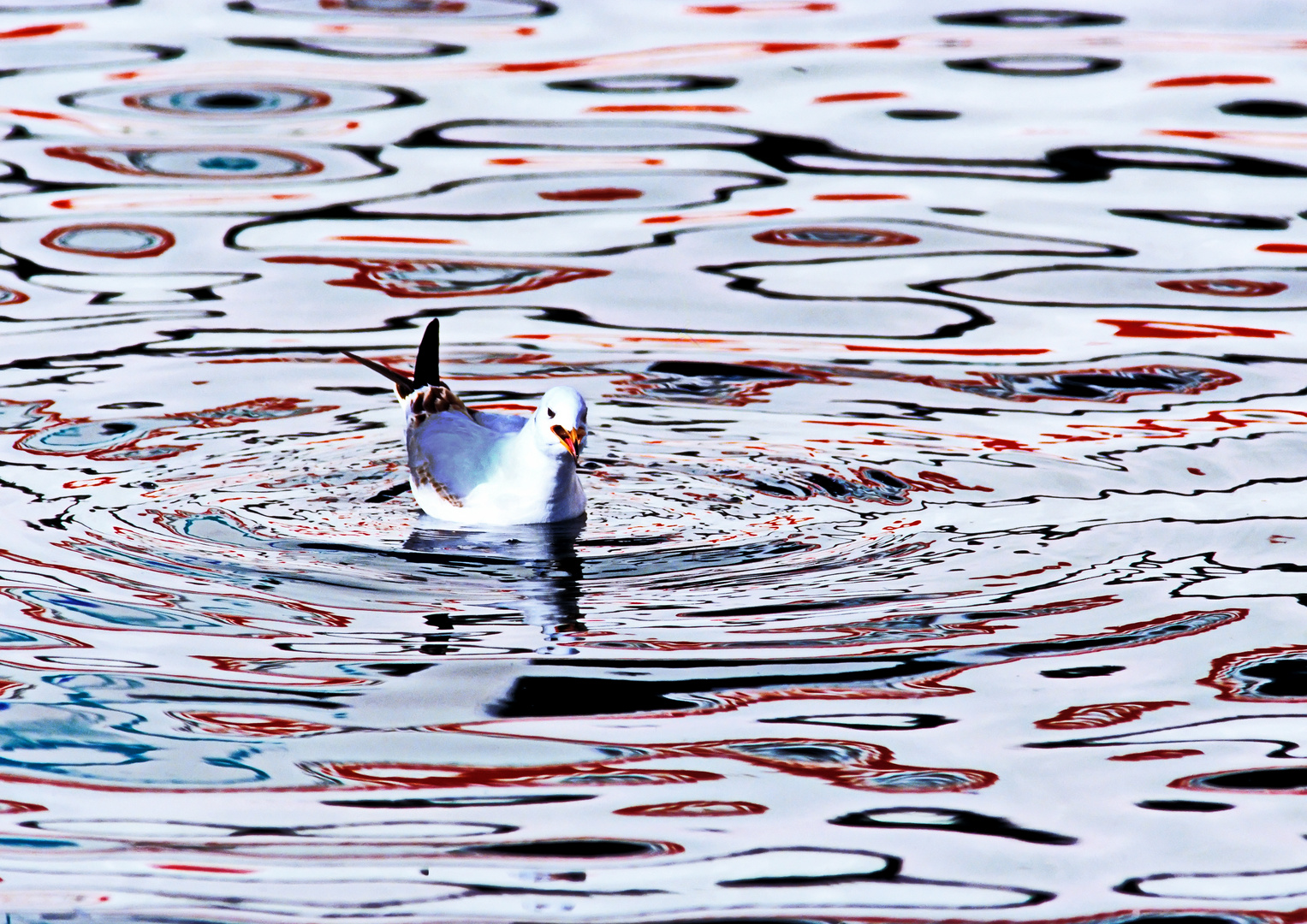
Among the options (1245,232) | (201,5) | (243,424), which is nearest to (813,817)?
(243,424)

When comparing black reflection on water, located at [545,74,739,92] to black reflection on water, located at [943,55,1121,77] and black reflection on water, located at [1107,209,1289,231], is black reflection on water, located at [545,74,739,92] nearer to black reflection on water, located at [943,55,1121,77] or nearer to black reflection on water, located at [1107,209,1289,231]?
black reflection on water, located at [943,55,1121,77]

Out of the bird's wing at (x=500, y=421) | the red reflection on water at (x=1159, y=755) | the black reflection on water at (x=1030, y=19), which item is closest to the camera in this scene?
the red reflection on water at (x=1159, y=755)

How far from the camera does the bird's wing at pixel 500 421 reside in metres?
8.45

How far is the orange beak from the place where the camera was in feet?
25.0

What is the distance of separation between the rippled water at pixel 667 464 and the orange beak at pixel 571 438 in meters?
0.37

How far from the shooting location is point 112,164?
512 inches

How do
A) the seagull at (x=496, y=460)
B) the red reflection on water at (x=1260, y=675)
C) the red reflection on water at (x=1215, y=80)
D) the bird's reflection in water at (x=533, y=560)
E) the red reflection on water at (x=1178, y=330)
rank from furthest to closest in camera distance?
the red reflection on water at (x=1215, y=80), the red reflection on water at (x=1178, y=330), the seagull at (x=496, y=460), the bird's reflection in water at (x=533, y=560), the red reflection on water at (x=1260, y=675)

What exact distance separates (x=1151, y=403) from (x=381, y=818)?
5.19m

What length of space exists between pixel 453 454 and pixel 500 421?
470mm

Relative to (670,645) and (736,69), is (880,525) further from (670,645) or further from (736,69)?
(736,69)

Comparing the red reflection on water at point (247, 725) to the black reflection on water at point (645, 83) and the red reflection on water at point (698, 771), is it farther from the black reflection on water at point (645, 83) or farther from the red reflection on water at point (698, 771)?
the black reflection on water at point (645, 83)

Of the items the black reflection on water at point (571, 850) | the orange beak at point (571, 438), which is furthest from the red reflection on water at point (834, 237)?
the black reflection on water at point (571, 850)

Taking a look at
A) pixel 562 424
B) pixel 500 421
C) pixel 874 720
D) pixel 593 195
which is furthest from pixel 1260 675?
pixel 593 195

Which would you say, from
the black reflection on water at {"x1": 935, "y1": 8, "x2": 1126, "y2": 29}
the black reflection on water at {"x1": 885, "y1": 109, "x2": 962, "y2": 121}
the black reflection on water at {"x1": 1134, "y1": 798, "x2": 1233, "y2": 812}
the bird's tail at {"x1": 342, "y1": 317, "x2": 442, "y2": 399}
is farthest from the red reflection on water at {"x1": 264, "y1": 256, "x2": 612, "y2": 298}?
the black reflection on water at {"x1": 1134, "y1": 798, "x2": 1233, "y2": 812}
